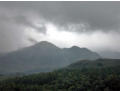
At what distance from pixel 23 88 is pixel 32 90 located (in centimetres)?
1217

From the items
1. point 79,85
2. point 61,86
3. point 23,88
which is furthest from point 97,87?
point 23,88

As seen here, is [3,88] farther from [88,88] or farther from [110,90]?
[110,90]

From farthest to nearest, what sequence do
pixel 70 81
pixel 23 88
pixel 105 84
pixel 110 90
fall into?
1. pixel 70 81
2. pixel 23 88
3. pixel 105 84
4. pixel 110 90

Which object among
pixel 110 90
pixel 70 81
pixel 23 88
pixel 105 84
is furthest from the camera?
pixel 70 81

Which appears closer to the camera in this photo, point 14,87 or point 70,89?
point 70,89

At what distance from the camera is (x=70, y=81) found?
A: 199 m

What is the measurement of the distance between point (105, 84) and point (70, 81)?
42.4 metres

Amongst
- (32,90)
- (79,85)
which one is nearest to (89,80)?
(79,85)

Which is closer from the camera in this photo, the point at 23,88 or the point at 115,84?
the point at 115,84

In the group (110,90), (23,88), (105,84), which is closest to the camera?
(110,90)

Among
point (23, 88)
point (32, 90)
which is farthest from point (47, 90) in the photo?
point (23, 88)

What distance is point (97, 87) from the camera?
164 meters

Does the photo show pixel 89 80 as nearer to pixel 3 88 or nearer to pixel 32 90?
pixel 32 90

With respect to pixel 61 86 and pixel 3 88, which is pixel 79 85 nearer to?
pixel 61 86
